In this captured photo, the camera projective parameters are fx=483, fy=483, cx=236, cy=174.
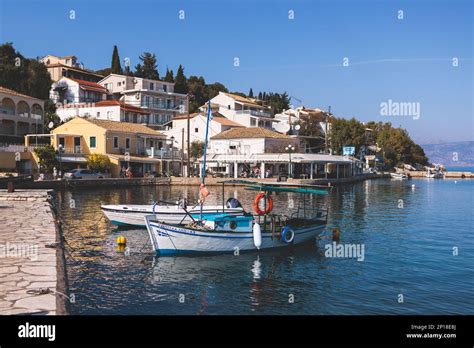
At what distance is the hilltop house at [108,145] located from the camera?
61019 millimetres

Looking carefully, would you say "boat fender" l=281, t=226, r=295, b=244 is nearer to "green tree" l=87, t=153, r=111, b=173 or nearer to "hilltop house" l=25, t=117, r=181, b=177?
"green tree" l=87, t=153, r=111, b=173

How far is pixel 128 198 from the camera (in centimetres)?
4488

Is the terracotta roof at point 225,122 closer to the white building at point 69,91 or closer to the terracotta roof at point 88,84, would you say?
the terracotta roof at point 88,84

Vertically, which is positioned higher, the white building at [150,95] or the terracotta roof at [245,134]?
the white building at [150,95]

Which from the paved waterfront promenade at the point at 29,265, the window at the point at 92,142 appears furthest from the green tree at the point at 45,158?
the paved waterfront promenade at the point at 29,265

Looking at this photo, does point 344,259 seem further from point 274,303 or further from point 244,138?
point 244,138

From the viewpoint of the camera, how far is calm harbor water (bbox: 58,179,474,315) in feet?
46.2

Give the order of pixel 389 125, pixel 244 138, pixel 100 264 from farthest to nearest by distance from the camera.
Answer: pixel 389 125 < pixel 244 138 < pixel 100 264

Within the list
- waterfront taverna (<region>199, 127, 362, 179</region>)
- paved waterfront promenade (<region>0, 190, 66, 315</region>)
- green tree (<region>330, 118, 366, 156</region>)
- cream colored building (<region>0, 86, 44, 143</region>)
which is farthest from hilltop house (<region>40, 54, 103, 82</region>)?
paved waterfront promenade (<region>0, 190, 66, 315</region>)

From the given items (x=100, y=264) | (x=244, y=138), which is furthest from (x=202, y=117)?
(x=100, y=264)

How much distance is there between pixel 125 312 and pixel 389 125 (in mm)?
133483

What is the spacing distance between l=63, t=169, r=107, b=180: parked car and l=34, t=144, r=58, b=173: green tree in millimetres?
2273

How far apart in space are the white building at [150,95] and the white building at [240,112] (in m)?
7.13
